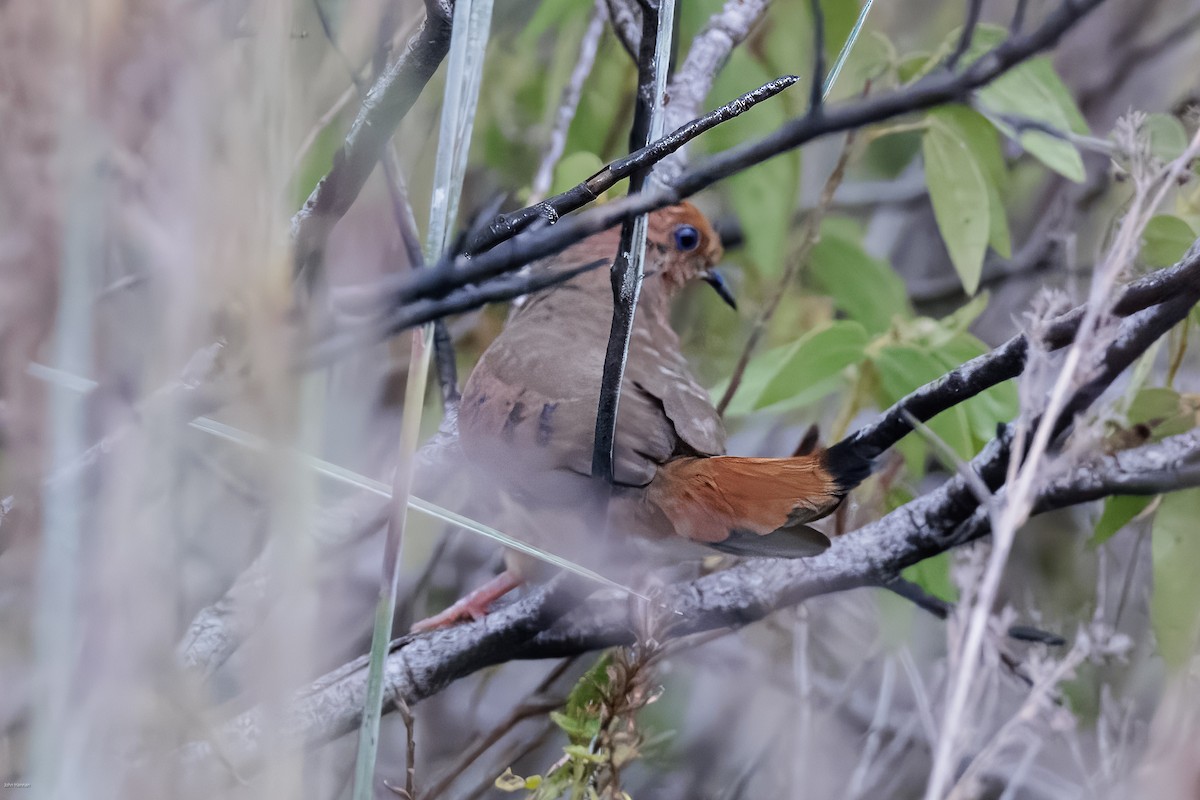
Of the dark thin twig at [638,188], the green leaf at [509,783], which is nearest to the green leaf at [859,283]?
the dark thin twig at [638,188]

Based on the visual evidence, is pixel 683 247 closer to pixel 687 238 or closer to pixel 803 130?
pixel 687 238

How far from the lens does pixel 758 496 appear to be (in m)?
1.06

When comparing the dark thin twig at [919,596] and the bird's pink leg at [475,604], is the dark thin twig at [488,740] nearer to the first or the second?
the bird's pink leg at [475,604]

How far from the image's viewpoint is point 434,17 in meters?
0.67

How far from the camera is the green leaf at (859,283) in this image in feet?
5.25

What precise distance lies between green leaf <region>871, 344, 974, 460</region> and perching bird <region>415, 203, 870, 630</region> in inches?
9.0

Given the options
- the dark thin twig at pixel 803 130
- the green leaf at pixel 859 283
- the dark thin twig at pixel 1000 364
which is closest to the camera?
the dark thin twig at pixel 803 130

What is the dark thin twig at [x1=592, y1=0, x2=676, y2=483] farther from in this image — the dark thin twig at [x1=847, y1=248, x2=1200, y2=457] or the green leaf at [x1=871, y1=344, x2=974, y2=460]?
the green leaf at [x1=871, y1=344, x2=974, y2=460]

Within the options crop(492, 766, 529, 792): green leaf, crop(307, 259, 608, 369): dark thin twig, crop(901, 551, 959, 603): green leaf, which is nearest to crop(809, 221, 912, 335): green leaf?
crop(901, 551, 959, 603): green leaf

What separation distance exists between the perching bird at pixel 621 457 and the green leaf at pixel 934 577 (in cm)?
31

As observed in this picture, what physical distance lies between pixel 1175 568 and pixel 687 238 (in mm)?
859

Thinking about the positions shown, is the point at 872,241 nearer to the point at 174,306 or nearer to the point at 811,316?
the point at 811,316

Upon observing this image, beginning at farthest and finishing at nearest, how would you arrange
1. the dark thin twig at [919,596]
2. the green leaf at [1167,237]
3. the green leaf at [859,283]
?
the green leaf at [859,283] < the dark thin twig at [919,596] < the green leaf at [1167,237]

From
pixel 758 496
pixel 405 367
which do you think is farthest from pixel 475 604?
pixel 758 496
